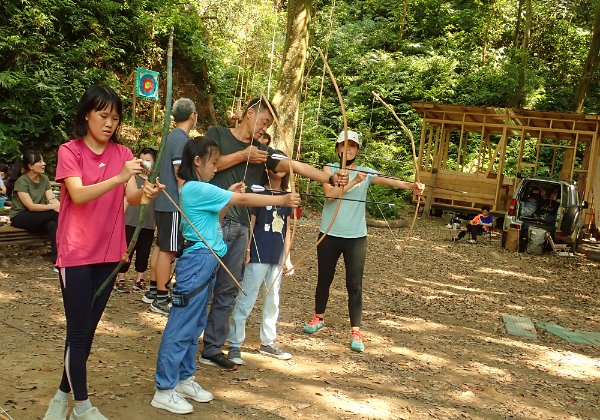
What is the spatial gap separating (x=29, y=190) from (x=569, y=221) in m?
10.2

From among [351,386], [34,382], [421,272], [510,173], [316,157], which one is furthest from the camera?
[510,173]

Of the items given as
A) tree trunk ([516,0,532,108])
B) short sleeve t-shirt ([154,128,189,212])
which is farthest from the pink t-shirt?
tree trunk ([516,0,532,108])

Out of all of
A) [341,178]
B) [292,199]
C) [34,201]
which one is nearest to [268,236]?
[341,178]

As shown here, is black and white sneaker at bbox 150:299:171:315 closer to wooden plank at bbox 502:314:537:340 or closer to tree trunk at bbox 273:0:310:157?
wooden plank at bbox 502:314:537:340

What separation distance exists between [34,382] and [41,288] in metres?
2.43

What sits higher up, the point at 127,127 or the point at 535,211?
the point at 127,127

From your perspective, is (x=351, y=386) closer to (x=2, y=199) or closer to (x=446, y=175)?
(x=2, y=199)

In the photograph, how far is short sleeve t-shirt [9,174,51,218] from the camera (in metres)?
6.57

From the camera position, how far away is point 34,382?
3.64 meters

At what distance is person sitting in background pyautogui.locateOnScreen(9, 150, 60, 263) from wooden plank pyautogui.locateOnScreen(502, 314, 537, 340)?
4844 mm

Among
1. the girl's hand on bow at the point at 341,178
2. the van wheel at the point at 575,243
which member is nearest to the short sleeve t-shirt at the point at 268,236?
the girl's hand on bow at the point at 341,178

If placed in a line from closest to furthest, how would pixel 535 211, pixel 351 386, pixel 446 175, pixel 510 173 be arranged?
pixel 351 386
pixel 535 211
pixel 446 175
pixel 510 173

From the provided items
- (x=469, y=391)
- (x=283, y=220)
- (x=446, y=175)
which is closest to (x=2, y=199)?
(x=283, y=220)

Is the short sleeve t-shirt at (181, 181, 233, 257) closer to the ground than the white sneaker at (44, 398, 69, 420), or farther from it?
farther from it
